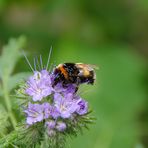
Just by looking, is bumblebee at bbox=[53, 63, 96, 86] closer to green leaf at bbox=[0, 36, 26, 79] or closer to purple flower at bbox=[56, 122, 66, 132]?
purple flower at bbox=[56, 122, 66, 132]

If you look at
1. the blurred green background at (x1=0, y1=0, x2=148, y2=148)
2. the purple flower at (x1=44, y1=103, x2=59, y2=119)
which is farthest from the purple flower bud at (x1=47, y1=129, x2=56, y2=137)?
the blurred green background at (x1=0, y1=0, x2=148, y2=148)

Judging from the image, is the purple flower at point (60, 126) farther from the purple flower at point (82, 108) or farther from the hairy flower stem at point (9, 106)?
the hairy flower stem at point (9, 106)

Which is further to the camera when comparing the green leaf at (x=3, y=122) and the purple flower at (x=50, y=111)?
the green leaf at (x=3, y=122)

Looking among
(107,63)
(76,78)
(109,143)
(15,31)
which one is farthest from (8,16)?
(76,78)

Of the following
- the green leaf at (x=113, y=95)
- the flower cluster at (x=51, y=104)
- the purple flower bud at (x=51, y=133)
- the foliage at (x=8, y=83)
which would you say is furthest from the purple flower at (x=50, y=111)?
the green leaf at (x=113, y=95)

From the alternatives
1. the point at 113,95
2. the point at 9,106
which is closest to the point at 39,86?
the point at 9,106

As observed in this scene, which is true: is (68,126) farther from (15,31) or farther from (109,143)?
(15,31)

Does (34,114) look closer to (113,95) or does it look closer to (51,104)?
(51,104)
